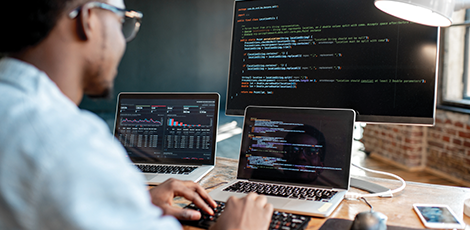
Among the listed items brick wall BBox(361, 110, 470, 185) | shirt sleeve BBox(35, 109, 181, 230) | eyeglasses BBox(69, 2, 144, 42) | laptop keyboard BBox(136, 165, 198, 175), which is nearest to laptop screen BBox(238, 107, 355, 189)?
laptop keyboard BBox(136, 165, 198, 175)

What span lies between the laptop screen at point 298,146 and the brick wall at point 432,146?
271cm

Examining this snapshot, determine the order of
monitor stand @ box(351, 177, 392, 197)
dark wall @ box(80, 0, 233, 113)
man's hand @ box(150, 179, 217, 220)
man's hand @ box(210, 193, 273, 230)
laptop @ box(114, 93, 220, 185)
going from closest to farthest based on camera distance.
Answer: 1. man's hand @ box(210, 193, 273, 230)
2. man's hand @ box(150, 179, 217, 220)
3. monitor stand @ box(351, 177, 392, 197)
4. laptop @ box(114, 93, 220, 185)
5. dark wall @ box(80, 0, 233, 113)

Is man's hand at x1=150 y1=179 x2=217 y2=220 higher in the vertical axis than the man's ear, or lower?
lower

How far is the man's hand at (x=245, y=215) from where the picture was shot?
596 millimetres

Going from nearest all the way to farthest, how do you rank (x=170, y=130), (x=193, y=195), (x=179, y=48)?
(x=193, y=195)
(x=170, y=130)
(x=179, y=48)

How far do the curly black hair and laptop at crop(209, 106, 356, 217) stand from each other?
1.88ft

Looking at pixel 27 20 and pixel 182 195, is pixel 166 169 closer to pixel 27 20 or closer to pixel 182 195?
pixel 182 195

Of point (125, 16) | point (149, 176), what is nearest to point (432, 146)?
point (149, 176)

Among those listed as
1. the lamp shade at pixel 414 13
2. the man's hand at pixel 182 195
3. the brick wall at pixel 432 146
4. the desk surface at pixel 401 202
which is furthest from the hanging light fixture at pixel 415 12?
the brick wall at pixel 432 146

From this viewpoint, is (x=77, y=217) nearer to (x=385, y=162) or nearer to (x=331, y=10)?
(x=331, y=10)

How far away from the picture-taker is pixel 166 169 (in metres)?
1.15

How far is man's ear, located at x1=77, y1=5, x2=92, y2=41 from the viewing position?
0.48 meters

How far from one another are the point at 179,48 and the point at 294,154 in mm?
4874

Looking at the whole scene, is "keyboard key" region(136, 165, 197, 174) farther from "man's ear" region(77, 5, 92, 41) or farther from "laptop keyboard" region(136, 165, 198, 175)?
"man's ear" region(77, 5, 92, 41)
